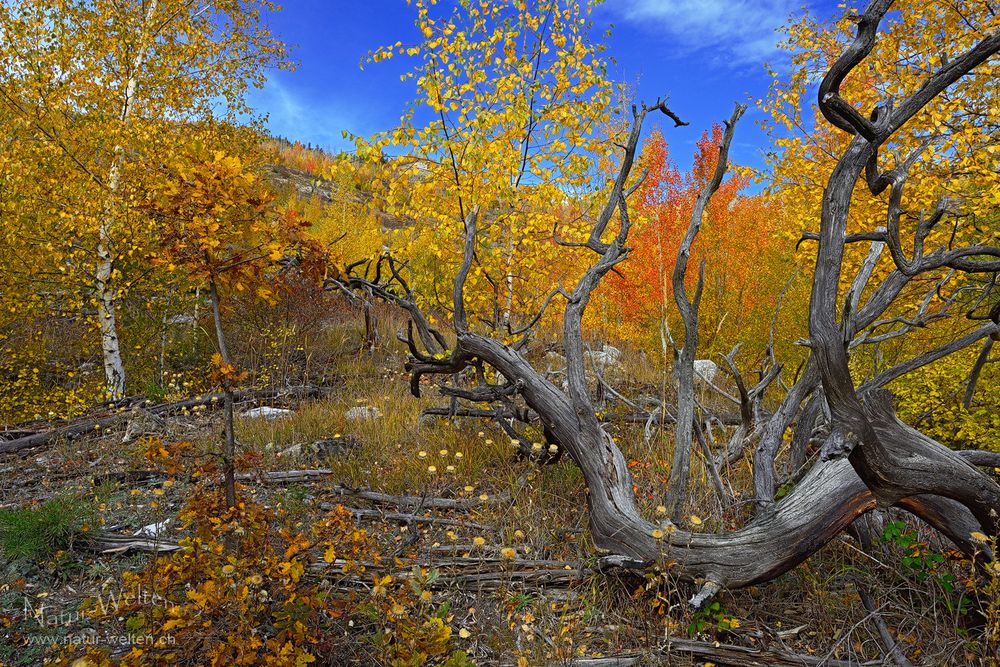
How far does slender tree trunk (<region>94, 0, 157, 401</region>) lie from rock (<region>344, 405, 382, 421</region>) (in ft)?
14.5

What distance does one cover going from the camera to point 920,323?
3.07 metres

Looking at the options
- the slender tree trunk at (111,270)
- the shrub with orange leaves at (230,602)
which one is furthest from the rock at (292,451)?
the slender tree trunk at (111,270)

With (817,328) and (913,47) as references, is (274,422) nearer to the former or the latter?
(817,328)

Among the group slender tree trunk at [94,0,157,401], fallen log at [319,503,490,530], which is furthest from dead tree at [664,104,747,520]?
slender tree trunk at [94,0,157,401]

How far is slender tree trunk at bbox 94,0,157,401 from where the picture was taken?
7.76 metres

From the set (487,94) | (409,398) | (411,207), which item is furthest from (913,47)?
(409,398)

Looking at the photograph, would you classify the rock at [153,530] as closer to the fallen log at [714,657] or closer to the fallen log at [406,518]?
the fallen log at [406,518]

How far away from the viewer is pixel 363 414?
5.67 m

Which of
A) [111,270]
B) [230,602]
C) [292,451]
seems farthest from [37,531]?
[111,270]

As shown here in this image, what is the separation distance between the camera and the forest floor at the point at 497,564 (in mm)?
2422

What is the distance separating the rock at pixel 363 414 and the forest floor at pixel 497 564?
330 mm

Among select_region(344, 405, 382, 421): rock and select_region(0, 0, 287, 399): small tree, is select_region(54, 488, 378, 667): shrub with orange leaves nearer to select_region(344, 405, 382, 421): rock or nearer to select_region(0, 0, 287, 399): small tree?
select_region(344, 405, 382, 421): rock

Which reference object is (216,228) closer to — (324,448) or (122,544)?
(122,544)

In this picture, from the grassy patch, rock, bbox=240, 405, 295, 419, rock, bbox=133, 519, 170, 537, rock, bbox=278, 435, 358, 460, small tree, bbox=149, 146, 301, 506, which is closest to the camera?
small tree, bbox=149, 146, 301, 506
